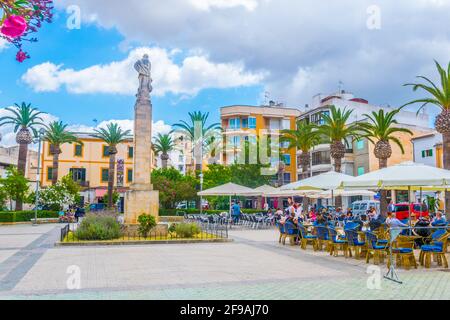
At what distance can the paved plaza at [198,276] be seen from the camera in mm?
8367

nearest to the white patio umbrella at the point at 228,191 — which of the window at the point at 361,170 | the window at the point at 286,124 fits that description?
the window at the point at 361,170

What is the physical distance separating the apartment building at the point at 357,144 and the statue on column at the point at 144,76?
31.2 m

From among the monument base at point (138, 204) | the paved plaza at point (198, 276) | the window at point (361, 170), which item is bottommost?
the paved plaza at point (198, 276)

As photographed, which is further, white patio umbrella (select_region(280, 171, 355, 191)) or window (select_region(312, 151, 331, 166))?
window (select_region(312, 151, 331, 166))

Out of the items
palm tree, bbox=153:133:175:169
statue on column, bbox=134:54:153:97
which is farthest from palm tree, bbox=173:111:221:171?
statue on column, bbox=134:54:153:97

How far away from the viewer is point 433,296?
8.09m

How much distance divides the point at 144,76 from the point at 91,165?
154 feet

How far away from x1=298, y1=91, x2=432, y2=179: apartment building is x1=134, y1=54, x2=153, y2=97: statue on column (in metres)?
31.2

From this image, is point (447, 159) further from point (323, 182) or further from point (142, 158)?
point (142, 158)

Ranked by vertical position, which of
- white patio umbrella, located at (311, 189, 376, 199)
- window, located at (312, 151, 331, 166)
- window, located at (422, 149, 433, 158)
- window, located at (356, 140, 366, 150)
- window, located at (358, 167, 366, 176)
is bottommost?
white patio umbrella, located at (311, 189, 376, 199)

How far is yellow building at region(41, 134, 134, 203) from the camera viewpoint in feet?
212

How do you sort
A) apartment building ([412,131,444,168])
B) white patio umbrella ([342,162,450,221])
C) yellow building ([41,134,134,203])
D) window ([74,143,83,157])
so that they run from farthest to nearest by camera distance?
1. window ([74,143,83,157])
2. yellow building ([41,134,134,203])
3. apartment building ([412,131,444,168])
4. white patio umbrella ([342,162,450,221])

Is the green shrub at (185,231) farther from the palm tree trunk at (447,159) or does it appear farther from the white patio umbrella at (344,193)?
the palm tree trunk at (447,159)

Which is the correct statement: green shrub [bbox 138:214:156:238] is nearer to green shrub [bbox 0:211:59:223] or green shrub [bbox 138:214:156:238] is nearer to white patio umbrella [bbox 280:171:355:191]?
white patio umbrella [bbox 280:171:355:191]
